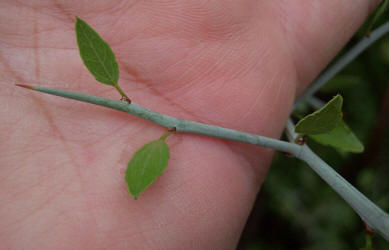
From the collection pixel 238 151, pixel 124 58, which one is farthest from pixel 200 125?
pixel 124 58

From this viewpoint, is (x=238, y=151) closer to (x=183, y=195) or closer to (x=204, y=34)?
(x=183, y=195)

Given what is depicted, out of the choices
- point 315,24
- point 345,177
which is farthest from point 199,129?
point 345,177

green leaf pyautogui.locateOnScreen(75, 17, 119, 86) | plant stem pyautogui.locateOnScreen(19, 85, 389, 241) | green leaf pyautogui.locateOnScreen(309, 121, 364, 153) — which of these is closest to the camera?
green leaf pyautogui.locateOnScreen(75, 17, 119, 86)

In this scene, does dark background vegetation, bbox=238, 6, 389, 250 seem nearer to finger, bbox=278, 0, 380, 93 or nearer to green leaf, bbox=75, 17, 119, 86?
finger, bbox=278, 0, 380, 93

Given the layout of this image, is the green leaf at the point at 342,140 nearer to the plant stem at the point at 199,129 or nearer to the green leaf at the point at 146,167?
the plant stem at the point at 199,129

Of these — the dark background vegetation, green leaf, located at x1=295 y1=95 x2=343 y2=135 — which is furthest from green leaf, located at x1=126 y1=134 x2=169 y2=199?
the dark background vegetation

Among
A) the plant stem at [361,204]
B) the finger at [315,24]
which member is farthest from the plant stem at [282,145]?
the finger at [315,24]
